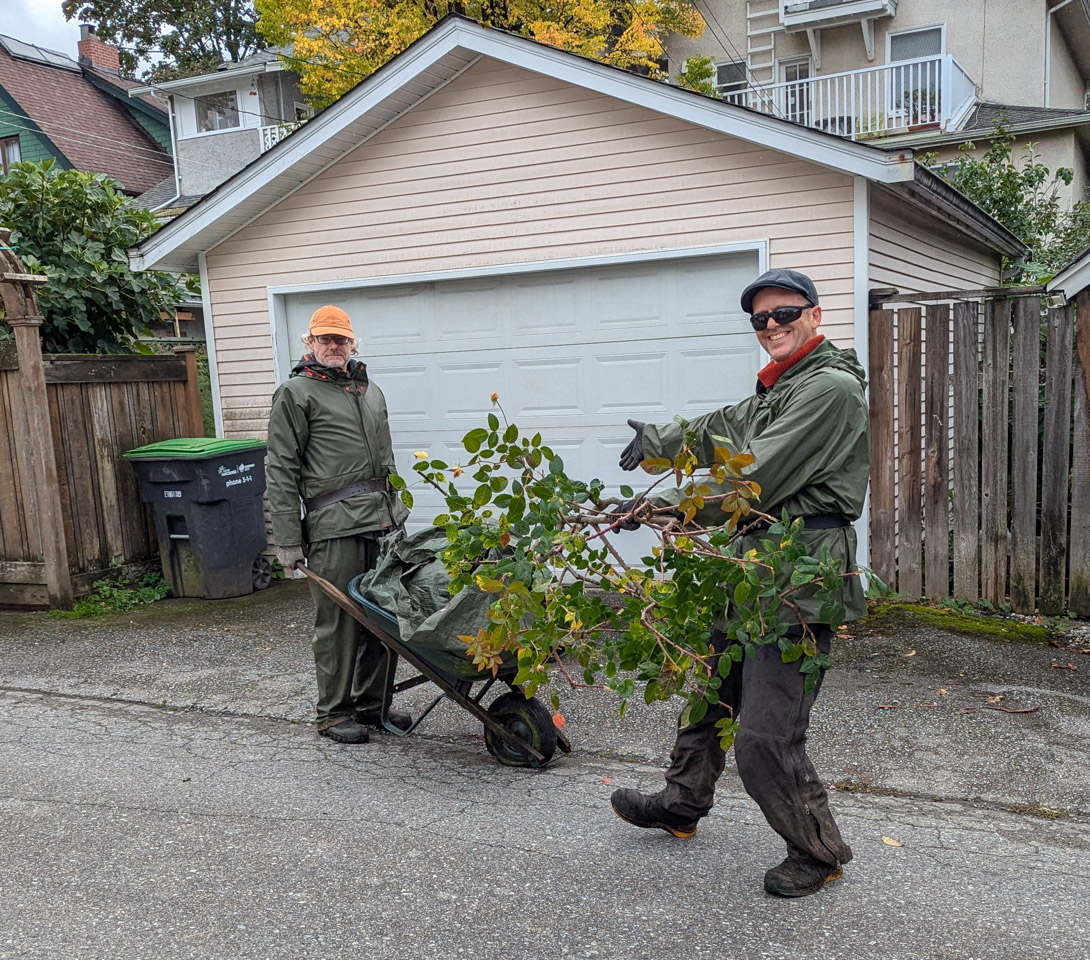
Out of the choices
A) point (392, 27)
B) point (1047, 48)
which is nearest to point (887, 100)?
point (1047, 48)

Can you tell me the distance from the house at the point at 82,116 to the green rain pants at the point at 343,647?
23.9 meters

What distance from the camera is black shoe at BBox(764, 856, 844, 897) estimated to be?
3.23 m

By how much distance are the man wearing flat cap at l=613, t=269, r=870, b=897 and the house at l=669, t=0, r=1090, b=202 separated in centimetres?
1423

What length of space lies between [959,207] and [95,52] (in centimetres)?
3023

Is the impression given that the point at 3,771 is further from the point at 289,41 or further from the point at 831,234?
the point at 289,41

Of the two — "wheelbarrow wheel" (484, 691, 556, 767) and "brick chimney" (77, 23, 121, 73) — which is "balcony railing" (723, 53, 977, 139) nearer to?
"wheelbarrow wheel" (484, 691, 556, 767)

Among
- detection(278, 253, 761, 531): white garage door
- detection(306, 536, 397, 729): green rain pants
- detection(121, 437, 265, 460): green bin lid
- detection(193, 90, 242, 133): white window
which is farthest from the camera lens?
detection(193, 90, 242, 133): white window

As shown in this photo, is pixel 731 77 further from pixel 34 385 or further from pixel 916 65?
pixel 34 385

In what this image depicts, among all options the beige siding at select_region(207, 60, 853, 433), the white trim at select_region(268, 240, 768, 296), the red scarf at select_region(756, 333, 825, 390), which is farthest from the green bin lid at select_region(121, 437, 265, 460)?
the red scarf at select_region(756, 333, 825, 390)

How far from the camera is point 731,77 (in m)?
22.9

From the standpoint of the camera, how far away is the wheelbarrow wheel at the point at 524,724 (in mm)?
4430

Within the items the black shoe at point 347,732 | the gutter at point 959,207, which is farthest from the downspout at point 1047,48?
the black shoe at point 347,732

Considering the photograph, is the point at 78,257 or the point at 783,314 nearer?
the point at 783,314

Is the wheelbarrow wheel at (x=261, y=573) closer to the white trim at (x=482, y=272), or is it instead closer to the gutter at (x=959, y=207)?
the white trim at (x=482, y=272)
